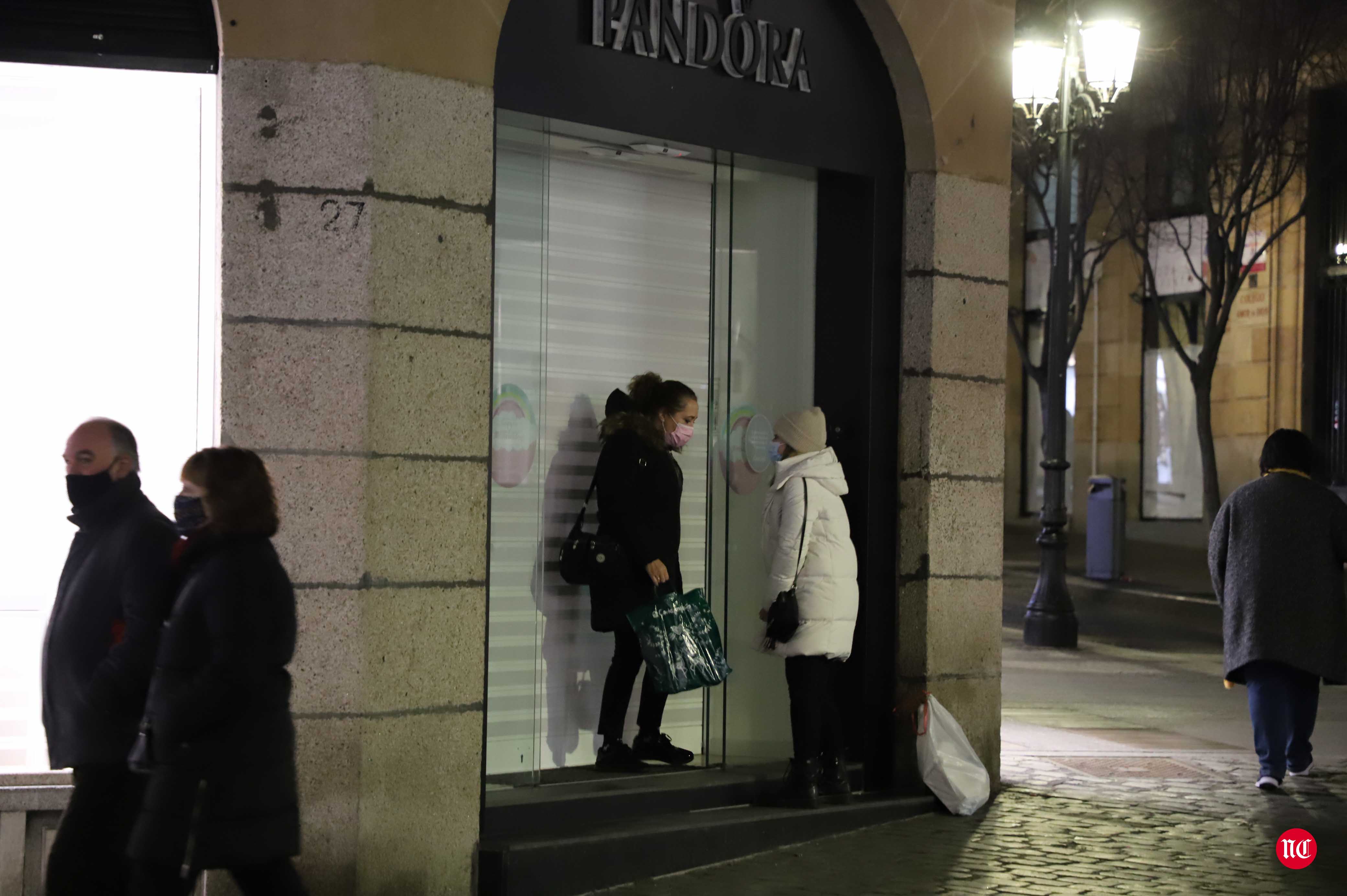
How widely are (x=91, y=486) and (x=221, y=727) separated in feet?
3.23

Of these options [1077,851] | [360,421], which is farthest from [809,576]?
[360,421]

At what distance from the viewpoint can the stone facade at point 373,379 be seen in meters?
5.76

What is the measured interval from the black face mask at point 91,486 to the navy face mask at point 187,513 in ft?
1.19

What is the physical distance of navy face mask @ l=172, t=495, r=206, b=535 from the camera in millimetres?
5137

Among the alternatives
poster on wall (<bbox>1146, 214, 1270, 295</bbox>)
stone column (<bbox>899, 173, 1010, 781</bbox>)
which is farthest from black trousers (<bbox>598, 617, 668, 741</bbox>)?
poster on wall (<bbox>1146, 214, 1270, 295</bbox>)

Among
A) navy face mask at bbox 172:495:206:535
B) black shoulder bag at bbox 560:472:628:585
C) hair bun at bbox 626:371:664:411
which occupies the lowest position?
black shoulder bag at bbox 560:472:628:585

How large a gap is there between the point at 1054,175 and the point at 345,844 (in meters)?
25.2

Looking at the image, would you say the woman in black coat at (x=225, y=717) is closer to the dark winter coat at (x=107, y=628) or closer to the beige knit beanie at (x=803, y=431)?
the dark winter coat at (x=107, y=628)

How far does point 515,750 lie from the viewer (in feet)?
23.5

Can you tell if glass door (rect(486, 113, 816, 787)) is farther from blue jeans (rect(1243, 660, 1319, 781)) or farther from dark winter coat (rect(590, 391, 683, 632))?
blue jeans (rect(1243, 660, 1319, 781))

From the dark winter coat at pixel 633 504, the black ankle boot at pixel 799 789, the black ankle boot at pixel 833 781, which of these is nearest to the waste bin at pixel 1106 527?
the black ankle boot at pixel 833 781

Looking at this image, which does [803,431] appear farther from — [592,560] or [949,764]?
[949,764]

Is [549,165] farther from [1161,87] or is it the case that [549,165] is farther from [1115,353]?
[1115,353]

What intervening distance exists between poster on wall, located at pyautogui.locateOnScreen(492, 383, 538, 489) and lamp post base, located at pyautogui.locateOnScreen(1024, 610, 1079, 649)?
950cm
